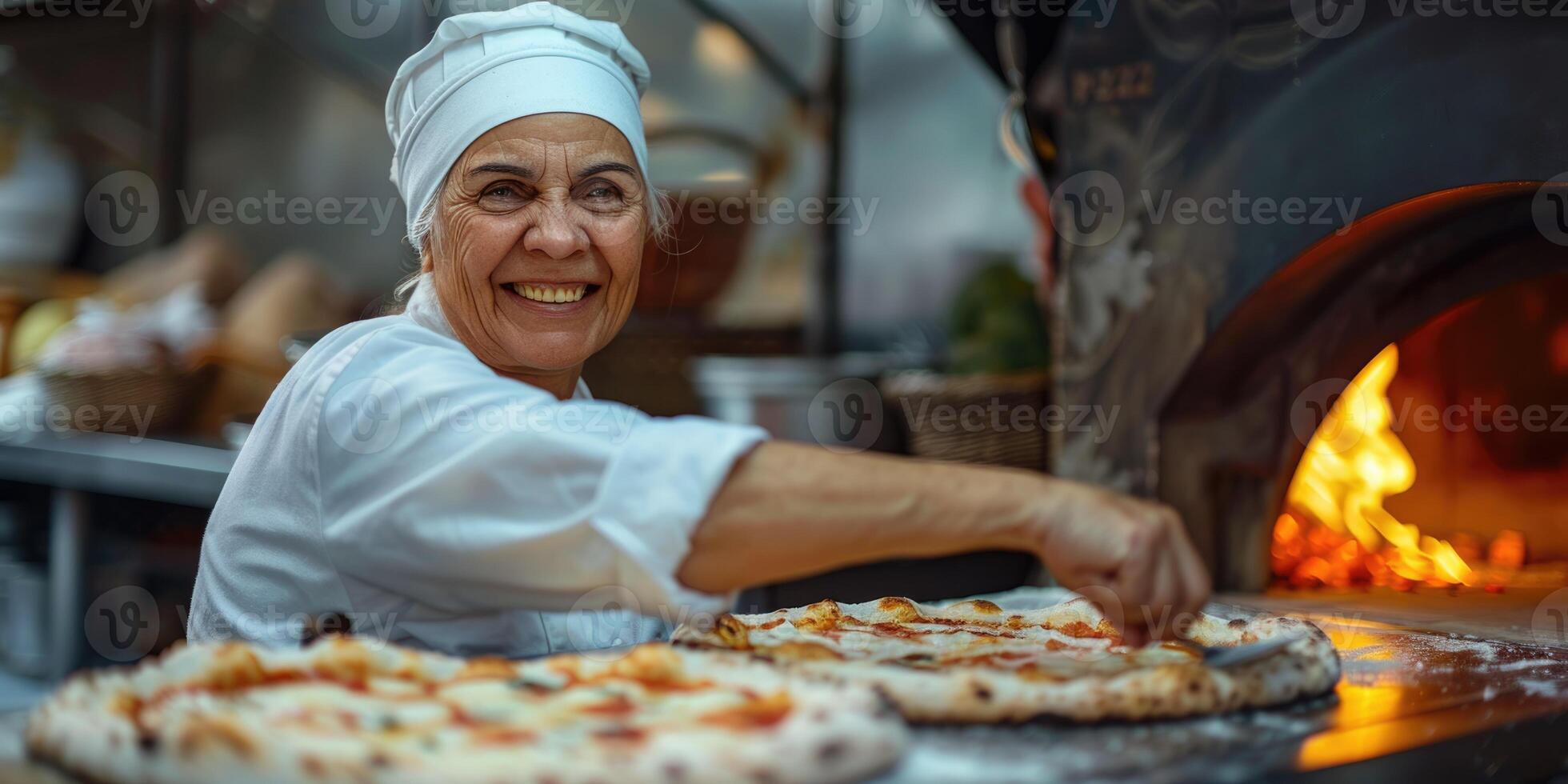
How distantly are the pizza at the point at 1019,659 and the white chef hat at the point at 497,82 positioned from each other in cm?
57

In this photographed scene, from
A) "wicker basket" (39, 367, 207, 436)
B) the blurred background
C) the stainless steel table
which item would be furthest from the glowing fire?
"wicker basket" (39, 367, 207, 436)

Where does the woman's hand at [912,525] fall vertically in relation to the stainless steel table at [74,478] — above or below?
above

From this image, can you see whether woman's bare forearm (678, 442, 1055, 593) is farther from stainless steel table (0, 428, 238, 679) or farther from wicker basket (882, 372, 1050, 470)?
stainless steel table (0, 428, 238, 679)

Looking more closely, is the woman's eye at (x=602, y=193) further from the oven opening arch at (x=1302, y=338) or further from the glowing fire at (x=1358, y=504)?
the glowing fire at (x=1358, y=504)

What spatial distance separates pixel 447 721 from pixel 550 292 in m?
0.74

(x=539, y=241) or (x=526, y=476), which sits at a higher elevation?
(x=539, y=241)

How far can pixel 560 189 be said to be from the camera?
60.6 inches

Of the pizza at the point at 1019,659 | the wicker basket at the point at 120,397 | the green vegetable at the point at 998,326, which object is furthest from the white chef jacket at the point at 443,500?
the wicker basket at the point at 120,397

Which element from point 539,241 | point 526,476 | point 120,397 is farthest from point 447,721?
point 120,397

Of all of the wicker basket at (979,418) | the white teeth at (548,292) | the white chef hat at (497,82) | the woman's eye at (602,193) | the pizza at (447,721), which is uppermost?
the white chef hat at (497,82)

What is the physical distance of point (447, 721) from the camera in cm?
95

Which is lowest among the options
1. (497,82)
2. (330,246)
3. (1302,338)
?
(1302,338)

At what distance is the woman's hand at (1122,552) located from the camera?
1089 mm

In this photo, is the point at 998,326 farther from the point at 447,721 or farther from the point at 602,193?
the point at 447,721
